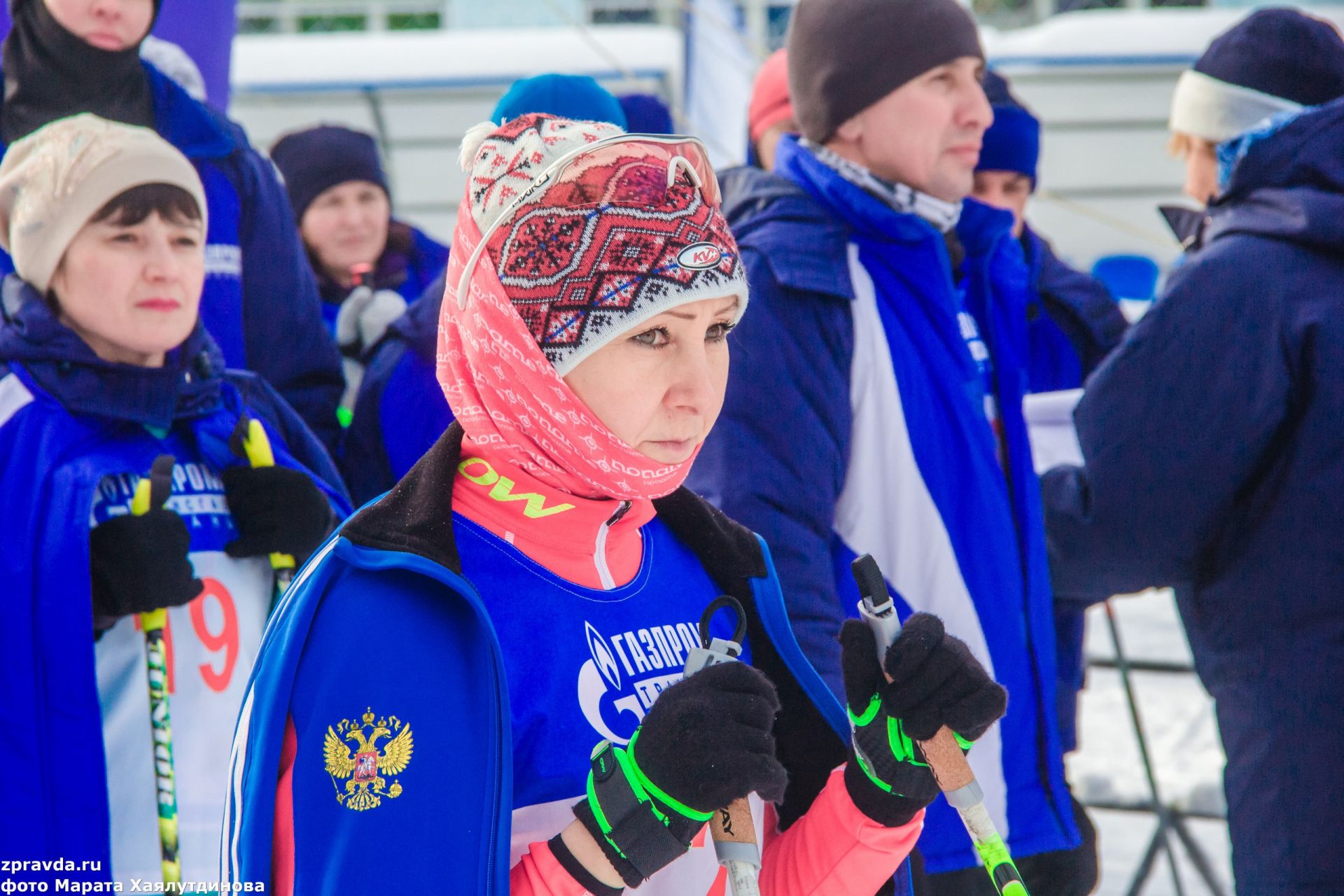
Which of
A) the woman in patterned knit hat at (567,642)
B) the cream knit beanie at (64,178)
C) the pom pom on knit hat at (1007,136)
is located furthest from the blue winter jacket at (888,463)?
the pom pom on knit hat at (1007,136)

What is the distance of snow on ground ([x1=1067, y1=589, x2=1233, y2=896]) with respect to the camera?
455cm

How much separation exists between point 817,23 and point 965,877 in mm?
1640

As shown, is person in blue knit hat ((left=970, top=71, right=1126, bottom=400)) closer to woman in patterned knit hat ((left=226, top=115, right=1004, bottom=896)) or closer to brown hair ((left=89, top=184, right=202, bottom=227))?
brown hair ((left=89, top=184, right=202, bottom=227))

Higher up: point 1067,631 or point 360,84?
point 360,84

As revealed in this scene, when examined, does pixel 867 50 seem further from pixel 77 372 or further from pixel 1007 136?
pixel 77 372

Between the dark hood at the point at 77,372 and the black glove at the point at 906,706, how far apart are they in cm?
150

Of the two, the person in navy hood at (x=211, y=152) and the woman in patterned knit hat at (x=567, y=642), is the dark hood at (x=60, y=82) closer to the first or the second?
the person in navy hood at (x=211, y=152)

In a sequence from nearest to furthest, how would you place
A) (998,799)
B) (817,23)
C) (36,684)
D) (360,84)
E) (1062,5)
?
(36,684) < (998,799) < (817,23) < (360,84) < (1062,5)

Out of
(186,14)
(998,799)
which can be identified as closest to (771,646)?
(998,799)

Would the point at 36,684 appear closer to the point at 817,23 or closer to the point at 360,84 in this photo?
the point at 817,23

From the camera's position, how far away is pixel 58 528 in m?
2.30

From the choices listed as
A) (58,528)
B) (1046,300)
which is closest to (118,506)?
(58,528)

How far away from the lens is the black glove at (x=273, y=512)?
8.09 ft

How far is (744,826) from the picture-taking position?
1.47m
